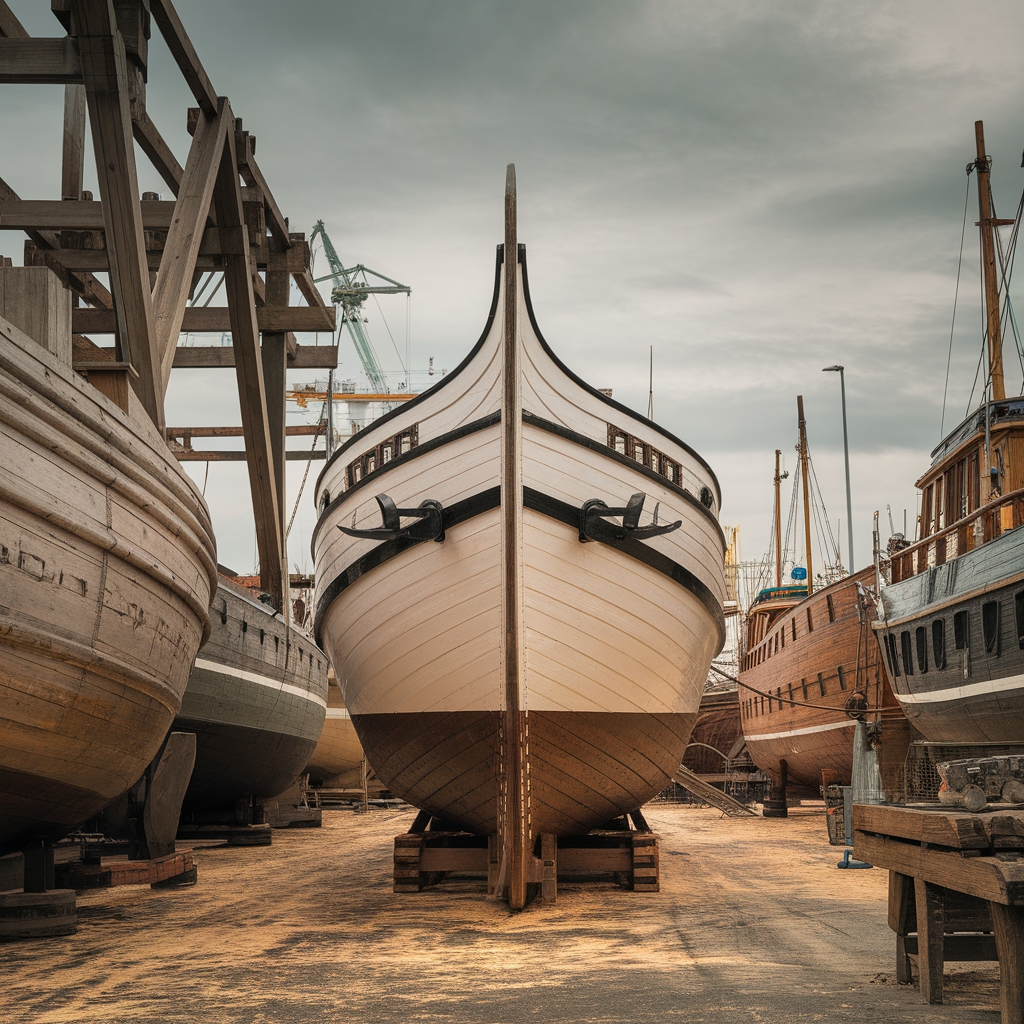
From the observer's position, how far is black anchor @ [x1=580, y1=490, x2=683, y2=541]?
6000 millimetres

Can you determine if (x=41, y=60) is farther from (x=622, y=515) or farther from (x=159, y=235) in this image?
(x=159, y=235)

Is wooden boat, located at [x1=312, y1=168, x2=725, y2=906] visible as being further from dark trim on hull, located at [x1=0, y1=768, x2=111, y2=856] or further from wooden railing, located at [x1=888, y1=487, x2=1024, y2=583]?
wooden railing, located at [x1=888, y1=487, x2=1024, y2=583]

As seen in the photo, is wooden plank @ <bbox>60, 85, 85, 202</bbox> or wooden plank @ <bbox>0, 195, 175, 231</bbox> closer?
wooden plank @ <bbox>0, 195, 175, 231</bbox>

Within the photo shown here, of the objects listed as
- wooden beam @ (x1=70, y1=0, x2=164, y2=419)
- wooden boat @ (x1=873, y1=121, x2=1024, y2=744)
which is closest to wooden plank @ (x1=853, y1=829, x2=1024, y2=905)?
wooden beam @ (x1=70, y1=0, x2=164, y2=419)

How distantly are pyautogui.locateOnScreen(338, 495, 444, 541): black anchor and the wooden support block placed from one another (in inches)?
87.1

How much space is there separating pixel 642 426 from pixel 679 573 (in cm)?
110

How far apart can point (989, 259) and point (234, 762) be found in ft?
40.6

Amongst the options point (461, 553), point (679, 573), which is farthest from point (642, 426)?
point (461, 553)

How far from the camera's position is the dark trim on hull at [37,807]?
4164 mm

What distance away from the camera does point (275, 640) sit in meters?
11.3

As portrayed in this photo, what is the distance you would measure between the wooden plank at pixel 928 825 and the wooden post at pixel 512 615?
6.88 feet

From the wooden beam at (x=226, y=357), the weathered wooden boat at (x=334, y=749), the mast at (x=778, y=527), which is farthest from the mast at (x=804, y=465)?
the wooden beam at (x=226, y=357)

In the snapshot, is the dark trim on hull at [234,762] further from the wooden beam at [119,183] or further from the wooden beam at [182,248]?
the wooden beam at [119,183]

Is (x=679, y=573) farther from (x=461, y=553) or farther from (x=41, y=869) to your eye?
(x=41, y=869)
